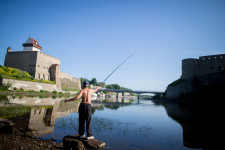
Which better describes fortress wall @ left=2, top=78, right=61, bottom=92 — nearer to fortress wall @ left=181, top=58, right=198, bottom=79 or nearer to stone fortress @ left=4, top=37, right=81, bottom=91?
stone fortress @ left=4, top=37, right=81, bottom=91

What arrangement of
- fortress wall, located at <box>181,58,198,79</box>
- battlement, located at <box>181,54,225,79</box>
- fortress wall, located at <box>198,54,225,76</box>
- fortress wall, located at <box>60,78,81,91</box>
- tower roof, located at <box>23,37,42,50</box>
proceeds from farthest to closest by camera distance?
fortress wall, located at <box>60,78,81,91</box> < tower roof, located at <box>23,37,42,50</box> < fortress wall, located at <box>181,58,198,79</box> < battlement, located at <box>181,54,225,79</box> < fortress wall, located at <box>198,54,225,76</box>

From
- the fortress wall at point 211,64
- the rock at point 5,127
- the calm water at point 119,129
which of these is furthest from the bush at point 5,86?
the fortress wall at point 211,64

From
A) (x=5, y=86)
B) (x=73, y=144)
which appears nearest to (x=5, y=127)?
(x=73, y=144)

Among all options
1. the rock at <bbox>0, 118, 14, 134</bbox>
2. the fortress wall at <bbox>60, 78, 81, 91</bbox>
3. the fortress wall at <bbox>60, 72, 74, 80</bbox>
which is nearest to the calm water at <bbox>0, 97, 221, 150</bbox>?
the rock at <bbox>0, 118, 14, 134</bbox>

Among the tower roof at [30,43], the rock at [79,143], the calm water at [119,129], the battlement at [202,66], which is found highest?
the tower roof at [30,43]

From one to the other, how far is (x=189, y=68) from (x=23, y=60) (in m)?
62.9

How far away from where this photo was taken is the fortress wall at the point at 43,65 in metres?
49.7

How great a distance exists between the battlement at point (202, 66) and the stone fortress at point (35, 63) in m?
49.6

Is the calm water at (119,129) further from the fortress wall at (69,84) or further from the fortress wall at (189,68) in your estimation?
the fortress wall at (69,84)

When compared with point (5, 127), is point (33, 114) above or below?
below

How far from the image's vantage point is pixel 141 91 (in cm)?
8762

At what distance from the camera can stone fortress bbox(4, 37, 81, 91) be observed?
4960 cm

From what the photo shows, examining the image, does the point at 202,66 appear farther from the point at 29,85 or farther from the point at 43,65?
the point at 43,65

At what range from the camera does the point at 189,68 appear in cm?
4856
